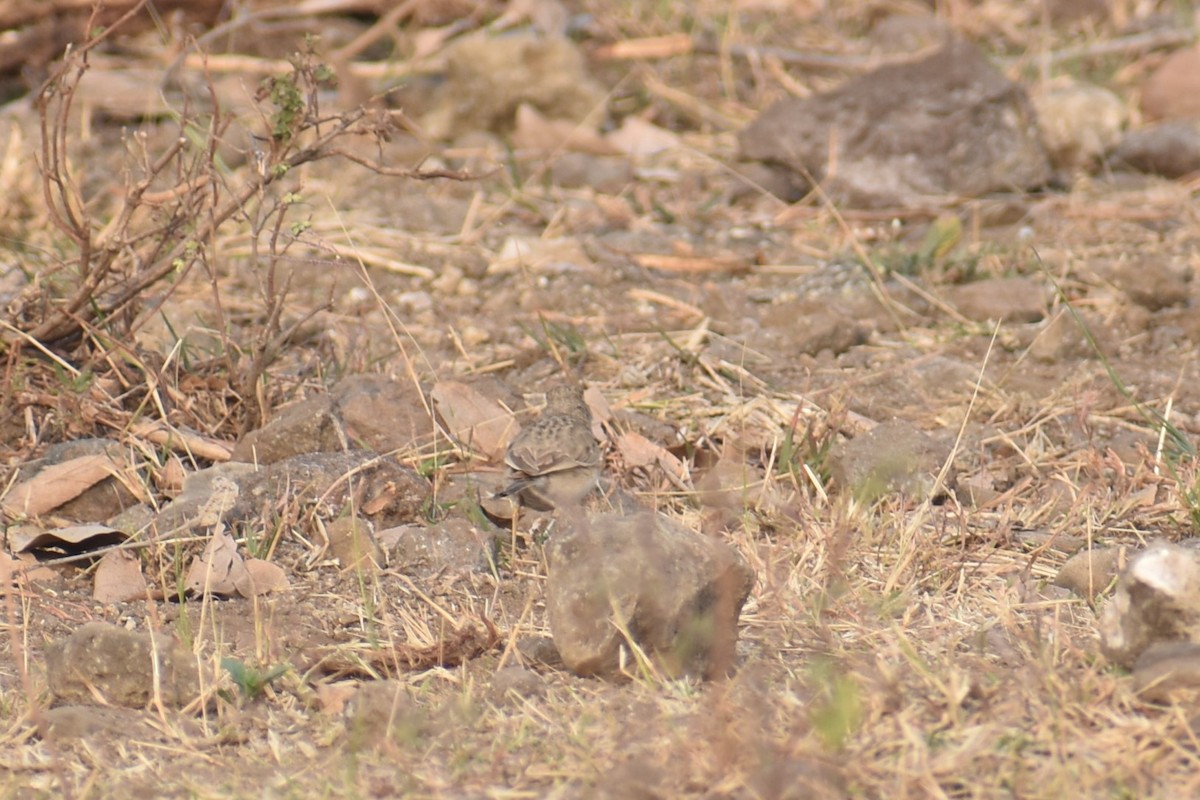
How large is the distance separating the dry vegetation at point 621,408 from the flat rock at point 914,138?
203mm

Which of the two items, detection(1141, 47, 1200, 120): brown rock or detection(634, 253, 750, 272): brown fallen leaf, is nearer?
detection(634, 253, 750, 272): brown fallen leaf

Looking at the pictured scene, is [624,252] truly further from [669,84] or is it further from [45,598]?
[45,598]

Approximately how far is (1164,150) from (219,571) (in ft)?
17.4

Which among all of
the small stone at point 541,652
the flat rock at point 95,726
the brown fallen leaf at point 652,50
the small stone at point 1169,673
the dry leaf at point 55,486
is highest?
the flat rock at point 95,726

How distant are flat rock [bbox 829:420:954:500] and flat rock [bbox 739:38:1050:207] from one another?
2.84 meters

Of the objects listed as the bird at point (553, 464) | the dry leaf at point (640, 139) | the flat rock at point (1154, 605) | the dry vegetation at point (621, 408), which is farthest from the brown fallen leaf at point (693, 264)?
the flat rock at point (1154, 605)

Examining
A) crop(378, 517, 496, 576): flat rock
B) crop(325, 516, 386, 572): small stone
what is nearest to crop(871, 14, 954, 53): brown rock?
crop(378, 517, 496, 576): flat rock

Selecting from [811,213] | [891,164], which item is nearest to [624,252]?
[811,213]

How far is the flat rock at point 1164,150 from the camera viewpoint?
7191 mm

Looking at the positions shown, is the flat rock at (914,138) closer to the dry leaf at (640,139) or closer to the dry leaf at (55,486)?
the dry leaf at (640,139)

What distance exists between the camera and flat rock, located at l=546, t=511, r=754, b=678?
9.74 feet

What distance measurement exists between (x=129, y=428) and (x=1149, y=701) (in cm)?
276

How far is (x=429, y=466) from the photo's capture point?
13.8 ft

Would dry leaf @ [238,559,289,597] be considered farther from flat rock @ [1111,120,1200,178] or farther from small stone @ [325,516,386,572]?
flat rock @ [1111,120,1200,178]
